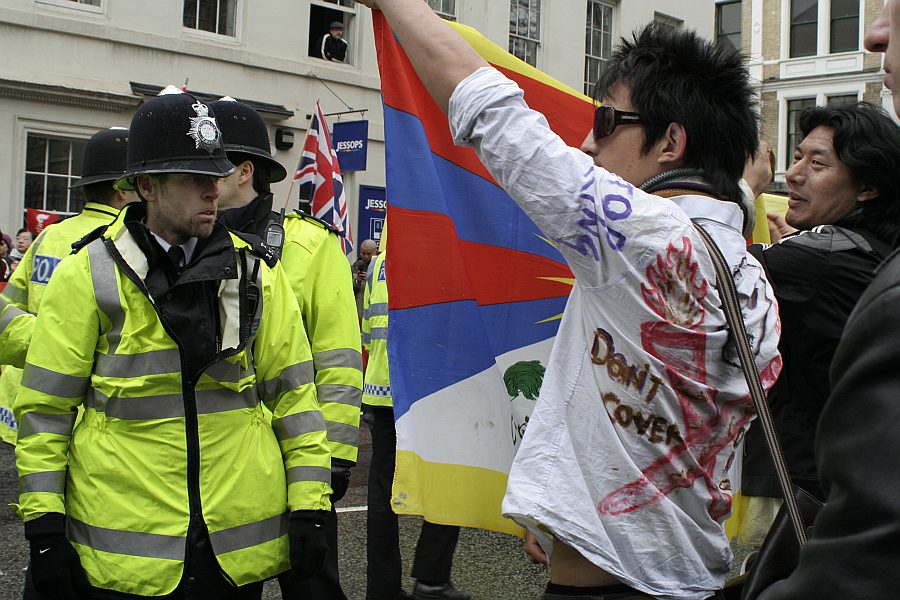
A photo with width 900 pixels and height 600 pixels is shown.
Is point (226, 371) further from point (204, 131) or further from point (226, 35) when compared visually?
point (226, 35)

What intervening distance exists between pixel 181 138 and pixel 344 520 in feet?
14.3

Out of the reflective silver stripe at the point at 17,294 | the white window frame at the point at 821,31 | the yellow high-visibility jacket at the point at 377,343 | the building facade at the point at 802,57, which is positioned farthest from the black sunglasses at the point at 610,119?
the white window frame at the point at 821,31

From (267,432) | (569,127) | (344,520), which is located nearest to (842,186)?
(569,127)

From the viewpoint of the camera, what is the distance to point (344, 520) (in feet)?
22.2

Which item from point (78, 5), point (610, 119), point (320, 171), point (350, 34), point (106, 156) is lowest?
point (610, 119)

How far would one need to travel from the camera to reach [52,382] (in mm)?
2740

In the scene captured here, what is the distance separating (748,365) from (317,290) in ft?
8.16

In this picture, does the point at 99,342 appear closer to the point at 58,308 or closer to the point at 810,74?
the point at 58,308

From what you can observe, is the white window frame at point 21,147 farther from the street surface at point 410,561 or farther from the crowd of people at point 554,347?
the crowd of people at point 554,347

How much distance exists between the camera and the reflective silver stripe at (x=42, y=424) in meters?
2.75

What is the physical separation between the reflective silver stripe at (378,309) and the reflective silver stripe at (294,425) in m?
2.83

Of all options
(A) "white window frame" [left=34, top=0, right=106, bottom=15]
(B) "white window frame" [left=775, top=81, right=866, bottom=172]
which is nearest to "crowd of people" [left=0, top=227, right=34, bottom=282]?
(A) "white window frame" [left=34, top=0, right=106, bottom=15]

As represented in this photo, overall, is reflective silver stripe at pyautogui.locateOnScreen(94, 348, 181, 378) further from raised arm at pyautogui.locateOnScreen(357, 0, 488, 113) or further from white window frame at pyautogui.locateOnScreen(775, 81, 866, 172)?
white window frame at pyautogui.locateOnScreen(775, 81, 866, 172)

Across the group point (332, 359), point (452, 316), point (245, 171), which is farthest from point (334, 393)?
point (452, 316)
